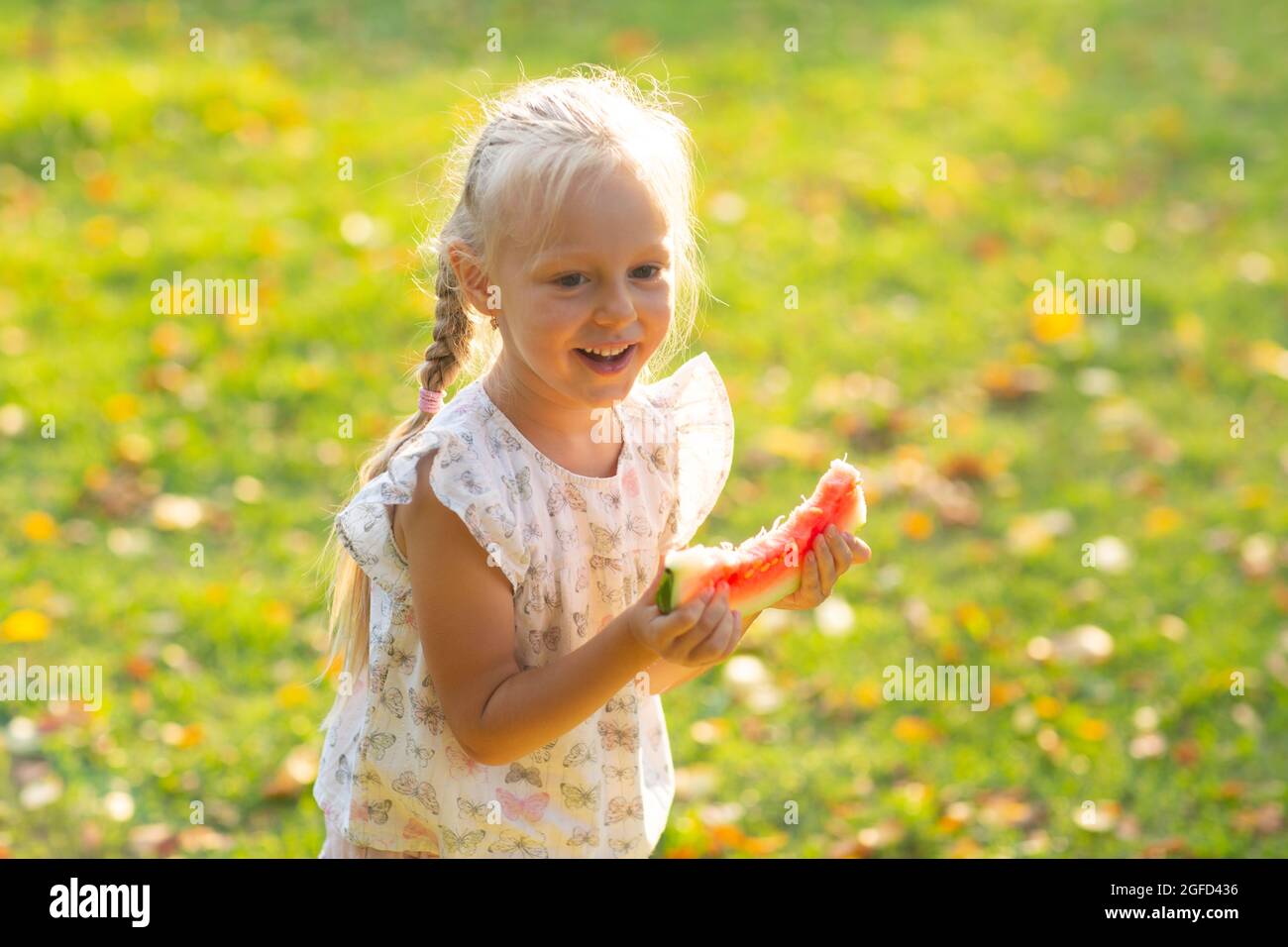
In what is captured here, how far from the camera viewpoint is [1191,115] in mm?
9062

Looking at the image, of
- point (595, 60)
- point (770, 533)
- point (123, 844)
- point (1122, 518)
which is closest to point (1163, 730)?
point (1122, 518)

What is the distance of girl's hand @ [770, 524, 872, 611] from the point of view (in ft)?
9.35

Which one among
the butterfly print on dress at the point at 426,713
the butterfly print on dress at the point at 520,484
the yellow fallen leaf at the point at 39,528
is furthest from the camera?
the yellow fallen leaf at the point at 39,528

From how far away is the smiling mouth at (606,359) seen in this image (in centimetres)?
277

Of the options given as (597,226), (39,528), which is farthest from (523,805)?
(39,528)

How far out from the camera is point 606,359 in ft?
9.11

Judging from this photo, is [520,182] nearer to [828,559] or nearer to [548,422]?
[548,422]

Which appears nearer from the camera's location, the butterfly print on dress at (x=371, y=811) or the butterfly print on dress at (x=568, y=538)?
the butterfly print on dress at (x=568, y=538)

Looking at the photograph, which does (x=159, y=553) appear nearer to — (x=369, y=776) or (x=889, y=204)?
(x=369, y=776)

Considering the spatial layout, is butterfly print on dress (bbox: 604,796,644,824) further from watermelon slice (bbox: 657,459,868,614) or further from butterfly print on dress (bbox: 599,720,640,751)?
watermelon slice (bbox: 657,459,868,614)

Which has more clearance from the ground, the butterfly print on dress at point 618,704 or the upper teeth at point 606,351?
the upper teeth at point 606,351

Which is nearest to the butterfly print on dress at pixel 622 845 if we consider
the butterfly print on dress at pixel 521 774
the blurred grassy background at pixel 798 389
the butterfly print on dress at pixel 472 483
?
the butterfly print on dress at pixel 521 774

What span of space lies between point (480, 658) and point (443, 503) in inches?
11.2

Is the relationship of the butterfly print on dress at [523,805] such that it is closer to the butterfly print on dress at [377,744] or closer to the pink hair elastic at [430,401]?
the butterfly print on dress at [377,744]
